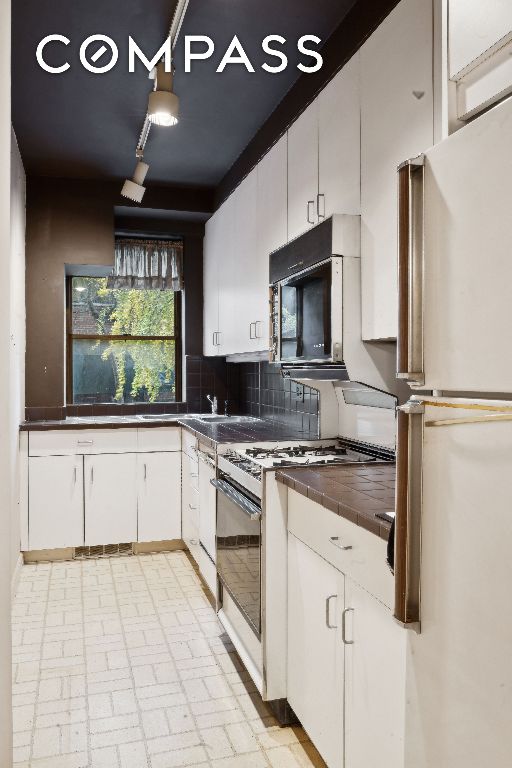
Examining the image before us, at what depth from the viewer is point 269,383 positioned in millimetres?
4094

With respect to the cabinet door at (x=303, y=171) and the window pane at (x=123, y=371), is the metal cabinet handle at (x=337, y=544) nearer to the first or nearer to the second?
the cabinet door at (x=303, y=171)

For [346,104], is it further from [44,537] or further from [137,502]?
[44,537]

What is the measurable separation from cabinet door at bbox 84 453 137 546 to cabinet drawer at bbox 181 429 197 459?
341 mm

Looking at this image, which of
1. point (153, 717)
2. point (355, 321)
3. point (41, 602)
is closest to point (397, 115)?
point (355, 321)

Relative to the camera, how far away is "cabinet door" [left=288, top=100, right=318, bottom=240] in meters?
2.52

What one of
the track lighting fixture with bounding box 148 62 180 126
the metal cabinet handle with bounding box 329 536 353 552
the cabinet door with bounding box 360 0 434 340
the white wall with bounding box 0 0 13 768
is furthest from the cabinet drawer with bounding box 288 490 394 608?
the track lighting fixture with bounding box 148 62 180 126

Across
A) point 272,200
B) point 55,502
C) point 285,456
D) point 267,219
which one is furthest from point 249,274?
point 55,502

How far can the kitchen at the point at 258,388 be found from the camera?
38.8 inches

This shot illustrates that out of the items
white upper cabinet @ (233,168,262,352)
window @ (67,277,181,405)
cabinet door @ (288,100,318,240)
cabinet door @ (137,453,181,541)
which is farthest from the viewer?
window @ (67,277,181,405)

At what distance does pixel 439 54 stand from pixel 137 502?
10.7ft

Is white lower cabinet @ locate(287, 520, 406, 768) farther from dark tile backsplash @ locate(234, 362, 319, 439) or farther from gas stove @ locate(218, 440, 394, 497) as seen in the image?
dark tile backsplash @ locate(234, 362, 319, 439)

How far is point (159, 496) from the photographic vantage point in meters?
4.14

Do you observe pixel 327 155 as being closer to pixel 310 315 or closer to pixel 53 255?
pixel 310 315

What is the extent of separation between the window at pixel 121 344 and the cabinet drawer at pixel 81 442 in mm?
785
